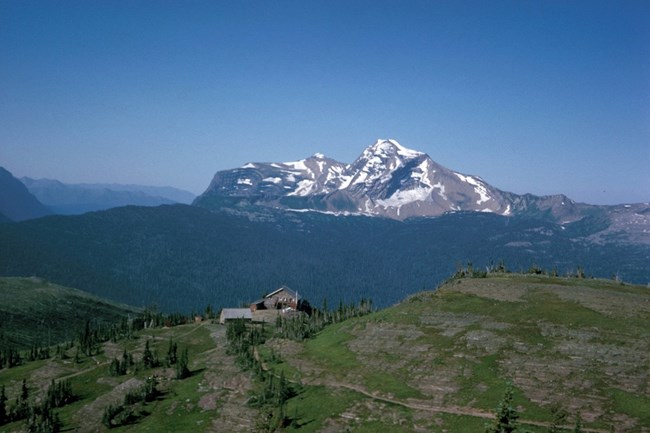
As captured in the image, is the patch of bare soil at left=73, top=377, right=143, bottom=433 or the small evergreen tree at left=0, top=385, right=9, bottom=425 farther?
the small evergreen tree at left=0, top=385, right=9, bottom=425

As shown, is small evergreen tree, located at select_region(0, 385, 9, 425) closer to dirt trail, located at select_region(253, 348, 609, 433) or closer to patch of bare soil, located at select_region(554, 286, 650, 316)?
dirt trail, located at select_region(253, 348, 609, 433)

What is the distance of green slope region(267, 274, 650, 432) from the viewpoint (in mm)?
66688

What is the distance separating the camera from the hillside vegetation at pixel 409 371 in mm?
68250

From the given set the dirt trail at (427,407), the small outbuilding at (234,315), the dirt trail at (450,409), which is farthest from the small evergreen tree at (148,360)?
the dirt trail at (450,409)

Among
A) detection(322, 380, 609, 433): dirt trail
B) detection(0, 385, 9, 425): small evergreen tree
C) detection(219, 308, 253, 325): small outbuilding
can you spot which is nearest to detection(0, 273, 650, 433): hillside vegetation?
detection(322, 380, 609, 433): dirt trail

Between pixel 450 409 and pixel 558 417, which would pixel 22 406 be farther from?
pixel 558 417

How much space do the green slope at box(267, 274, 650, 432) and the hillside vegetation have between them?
0.25m

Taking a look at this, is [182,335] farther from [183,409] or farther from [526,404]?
[526,404]

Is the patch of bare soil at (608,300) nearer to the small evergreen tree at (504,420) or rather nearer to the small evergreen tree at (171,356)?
the small evergreen tree at (504,420)

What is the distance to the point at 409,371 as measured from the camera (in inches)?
3280

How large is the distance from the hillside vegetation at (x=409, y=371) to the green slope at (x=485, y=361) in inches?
9.9

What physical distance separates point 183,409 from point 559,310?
62693 mm

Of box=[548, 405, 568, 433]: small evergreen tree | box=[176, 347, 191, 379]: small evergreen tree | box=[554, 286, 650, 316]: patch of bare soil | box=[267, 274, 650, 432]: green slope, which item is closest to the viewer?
box=[548, 405, 568, 433]: small evergreen tree

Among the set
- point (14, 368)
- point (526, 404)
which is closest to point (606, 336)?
point (526, 404)
